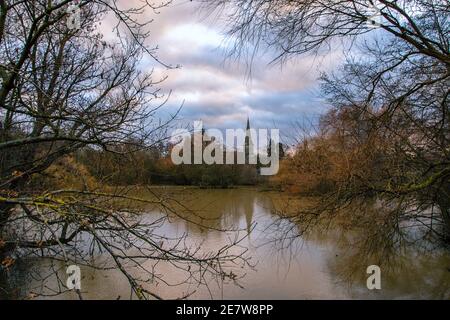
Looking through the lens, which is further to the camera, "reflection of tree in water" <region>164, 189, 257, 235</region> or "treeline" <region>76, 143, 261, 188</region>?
"reflection of tree in water" <region>164, 189, 257, 235</region>

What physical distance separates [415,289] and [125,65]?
6.03 metres

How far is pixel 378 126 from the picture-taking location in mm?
4945

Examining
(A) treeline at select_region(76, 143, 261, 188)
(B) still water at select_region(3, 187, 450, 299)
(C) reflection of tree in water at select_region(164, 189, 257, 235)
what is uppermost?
(A) treeline at select_region(76, 143, 261, 188)

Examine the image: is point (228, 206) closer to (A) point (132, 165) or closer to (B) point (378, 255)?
(B) point (378, 255)

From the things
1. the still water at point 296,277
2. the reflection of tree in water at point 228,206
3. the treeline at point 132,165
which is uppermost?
the treeline at point 132,165

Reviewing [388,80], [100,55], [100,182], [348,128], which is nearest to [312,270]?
[348,128]

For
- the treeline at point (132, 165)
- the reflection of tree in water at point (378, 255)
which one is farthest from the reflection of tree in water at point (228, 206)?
the treeline at point (132, 165)

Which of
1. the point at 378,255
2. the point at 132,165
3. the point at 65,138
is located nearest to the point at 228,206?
the point at 378,255

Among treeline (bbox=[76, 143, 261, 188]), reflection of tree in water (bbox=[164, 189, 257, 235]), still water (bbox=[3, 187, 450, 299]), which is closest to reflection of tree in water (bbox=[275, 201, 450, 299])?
still water (bbox=[3, 187, 450, 299])

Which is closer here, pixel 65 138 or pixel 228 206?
pixel 65 138

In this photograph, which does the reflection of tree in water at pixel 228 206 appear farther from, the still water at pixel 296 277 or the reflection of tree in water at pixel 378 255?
the reflection of tree in water at pixel 378 255

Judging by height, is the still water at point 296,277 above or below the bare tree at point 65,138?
below

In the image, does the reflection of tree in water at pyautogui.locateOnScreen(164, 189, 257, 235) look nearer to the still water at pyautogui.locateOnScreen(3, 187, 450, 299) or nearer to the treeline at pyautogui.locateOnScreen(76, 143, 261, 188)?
the still water at pyautogui.locateOnScreen(3, 187, 450, 299)
